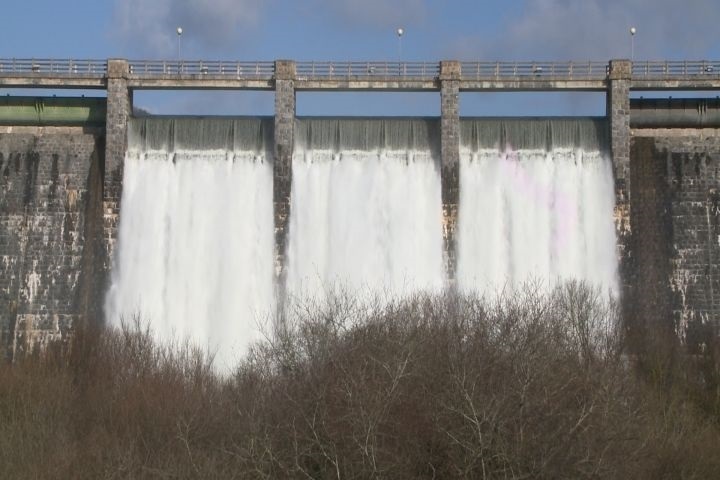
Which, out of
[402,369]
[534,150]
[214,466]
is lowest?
[214,466]

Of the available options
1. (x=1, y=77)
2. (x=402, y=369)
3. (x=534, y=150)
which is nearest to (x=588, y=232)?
(x=534, y=150)

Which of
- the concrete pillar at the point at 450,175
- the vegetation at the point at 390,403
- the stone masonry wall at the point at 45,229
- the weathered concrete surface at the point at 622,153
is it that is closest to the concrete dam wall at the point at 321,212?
the stone masonry wall at the point at 45,229

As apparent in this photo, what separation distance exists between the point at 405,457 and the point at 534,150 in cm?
2370

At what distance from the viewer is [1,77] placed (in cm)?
5434

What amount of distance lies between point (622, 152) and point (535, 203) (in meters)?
4.13

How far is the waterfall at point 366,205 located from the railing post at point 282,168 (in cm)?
40

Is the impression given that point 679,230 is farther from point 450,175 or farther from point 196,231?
point 196,231

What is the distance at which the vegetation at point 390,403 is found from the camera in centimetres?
3294

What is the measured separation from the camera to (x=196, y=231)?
177 ft

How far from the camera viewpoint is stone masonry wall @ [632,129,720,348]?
169ft

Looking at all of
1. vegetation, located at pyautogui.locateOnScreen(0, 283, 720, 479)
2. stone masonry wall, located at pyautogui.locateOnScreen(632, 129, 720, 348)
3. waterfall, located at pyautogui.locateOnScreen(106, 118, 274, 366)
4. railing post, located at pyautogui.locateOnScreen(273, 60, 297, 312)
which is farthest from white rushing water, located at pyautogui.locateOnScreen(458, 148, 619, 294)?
waterfall, located at pyautogui.locateOnScreen(106, 118, 274, 366)

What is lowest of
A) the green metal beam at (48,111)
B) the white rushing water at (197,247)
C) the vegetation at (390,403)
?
the vegetation at (390,403)

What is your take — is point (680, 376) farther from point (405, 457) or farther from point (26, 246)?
point (26, 246)

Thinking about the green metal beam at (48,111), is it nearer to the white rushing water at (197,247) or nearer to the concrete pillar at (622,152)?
the white rushing water at (197,247)
